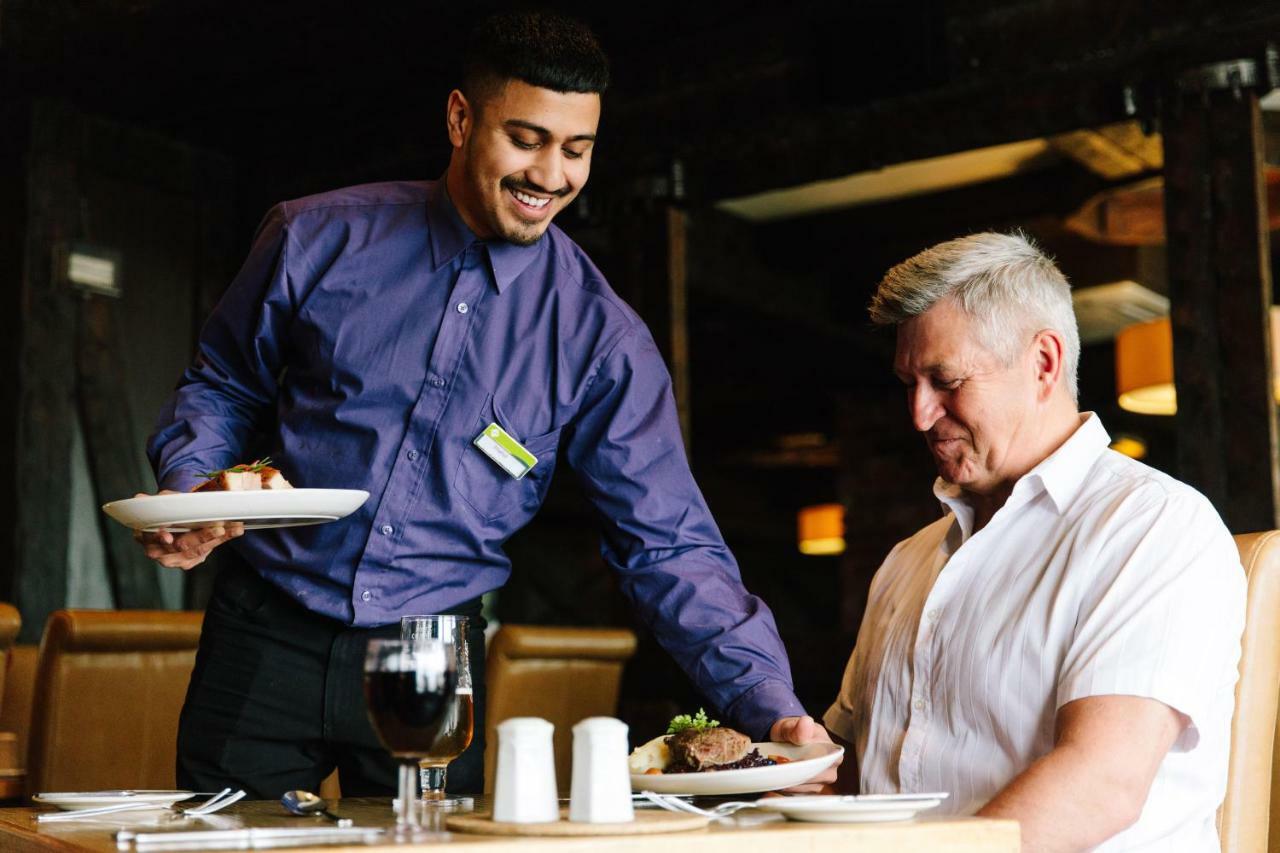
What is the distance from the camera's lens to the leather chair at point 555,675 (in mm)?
4102

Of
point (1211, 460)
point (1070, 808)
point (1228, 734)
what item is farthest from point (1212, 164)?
point (1070, 808)

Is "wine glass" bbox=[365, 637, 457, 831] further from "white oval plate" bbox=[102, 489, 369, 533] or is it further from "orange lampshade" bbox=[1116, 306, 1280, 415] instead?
"orange lampshade" bbox=[1116, 306, 1280, 415]

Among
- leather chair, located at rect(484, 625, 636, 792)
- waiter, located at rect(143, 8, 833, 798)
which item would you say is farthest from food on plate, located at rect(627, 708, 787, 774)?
leather chair, located at rect(484, 625, 636, 792)

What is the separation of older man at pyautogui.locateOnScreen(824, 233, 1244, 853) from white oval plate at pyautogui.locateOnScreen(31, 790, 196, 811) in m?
0.87

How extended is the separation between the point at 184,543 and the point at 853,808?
100cm

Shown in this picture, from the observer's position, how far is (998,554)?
193cm

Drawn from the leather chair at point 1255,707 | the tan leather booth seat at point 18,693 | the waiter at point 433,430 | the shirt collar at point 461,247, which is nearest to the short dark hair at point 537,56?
the waiter at point 433,430

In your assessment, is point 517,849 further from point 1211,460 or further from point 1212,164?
point 1212,164

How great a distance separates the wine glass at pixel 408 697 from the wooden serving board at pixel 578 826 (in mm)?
54

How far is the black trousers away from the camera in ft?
6.42

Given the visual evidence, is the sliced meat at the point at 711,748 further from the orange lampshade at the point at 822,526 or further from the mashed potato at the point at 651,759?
the orange lampshade at the point at 822,526

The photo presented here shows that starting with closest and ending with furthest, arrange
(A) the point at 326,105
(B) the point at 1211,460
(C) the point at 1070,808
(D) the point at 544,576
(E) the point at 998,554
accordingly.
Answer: (C) the point at 1070,808
(E) the point at 998,554
(B) the point at 1211,460
(A) the point at 326,105
(D) the point at 544,576

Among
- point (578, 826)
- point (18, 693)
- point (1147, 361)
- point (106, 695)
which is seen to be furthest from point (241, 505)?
point (1147, 361)

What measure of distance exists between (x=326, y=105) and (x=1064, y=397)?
167 inches
